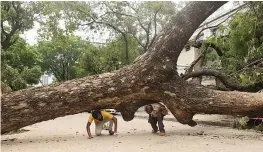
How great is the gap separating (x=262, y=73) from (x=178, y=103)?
3707 millimetres

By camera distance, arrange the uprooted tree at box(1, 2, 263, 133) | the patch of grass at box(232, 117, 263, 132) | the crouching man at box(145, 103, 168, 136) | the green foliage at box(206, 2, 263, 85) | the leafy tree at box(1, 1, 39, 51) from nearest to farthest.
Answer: the uprooted tree at box(1, 2, 263, 133), the crouching man at box(145, 103, 168, 136), the patch of grass at box(232, 117, 263, 132), the green foliage at box(206, 2, 263, 85), the leafy tree at box(1, 1, 39, 51)

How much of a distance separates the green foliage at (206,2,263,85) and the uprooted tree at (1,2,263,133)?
284 cm

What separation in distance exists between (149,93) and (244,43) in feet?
21.6

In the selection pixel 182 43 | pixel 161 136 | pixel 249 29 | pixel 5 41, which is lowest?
pixel 161 136

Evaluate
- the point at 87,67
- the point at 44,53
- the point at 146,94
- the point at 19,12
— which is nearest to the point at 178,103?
the point at 146,94

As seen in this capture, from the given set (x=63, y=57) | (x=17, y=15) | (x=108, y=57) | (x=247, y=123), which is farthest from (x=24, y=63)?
(x=247, y=123)

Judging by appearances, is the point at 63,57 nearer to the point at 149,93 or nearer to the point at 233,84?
the point at 233,84

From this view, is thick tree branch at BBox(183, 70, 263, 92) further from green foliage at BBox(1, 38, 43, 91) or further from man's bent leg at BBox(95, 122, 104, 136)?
green foliage at BBox(1, 38, 43, 91)

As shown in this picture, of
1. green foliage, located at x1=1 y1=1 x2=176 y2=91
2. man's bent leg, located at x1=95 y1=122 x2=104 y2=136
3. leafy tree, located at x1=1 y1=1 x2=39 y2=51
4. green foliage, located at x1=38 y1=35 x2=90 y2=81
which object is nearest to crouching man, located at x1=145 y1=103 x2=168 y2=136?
man's bent leg, located at x1=95 y1=122 x2=104 y2=136

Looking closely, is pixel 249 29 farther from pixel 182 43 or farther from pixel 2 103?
pixel 2 103

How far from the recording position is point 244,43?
13305 millimetres

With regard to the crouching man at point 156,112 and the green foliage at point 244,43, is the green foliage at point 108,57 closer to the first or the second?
the green foliage at point 244,43

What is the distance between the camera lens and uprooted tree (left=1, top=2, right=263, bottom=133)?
26.1ft

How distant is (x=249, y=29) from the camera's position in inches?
484
